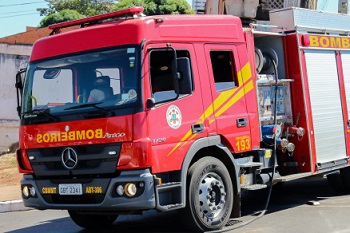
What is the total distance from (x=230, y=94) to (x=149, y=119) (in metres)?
1.60

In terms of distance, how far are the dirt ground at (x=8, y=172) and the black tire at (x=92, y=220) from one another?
648 centimetres

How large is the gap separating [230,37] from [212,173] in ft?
6.46

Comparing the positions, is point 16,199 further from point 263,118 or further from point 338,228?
point 338,228

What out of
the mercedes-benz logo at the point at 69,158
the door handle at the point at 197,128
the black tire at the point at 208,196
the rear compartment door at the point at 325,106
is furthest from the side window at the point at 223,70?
the mercedes-benz logo at the point at 69,158

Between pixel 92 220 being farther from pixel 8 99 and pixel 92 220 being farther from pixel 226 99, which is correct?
pixel 8 99

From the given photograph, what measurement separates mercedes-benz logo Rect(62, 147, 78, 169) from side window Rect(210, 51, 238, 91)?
2.10 meters

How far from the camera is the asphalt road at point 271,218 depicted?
7469 mm

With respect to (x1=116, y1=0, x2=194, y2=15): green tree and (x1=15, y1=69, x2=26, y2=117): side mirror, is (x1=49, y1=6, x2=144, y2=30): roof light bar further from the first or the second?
(x1=116, y1=0, x2=194, y2=15): green tree

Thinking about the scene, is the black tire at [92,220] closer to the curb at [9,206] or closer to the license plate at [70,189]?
the license plate at [70,189]

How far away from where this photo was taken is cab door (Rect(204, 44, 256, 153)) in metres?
7.39

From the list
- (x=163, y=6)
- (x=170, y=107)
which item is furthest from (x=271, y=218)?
(x=163, y=6)

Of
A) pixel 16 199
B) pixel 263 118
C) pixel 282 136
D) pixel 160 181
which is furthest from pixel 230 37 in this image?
pixel 16 199

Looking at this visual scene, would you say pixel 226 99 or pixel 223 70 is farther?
pixel 223 70

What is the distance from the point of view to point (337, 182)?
33.5 feet
